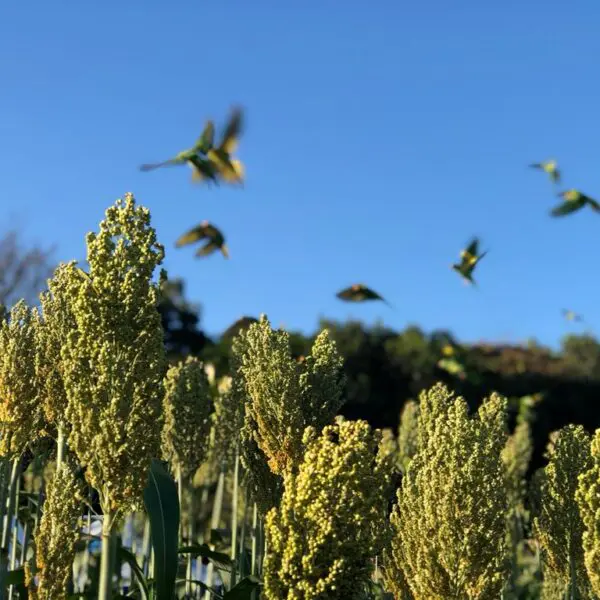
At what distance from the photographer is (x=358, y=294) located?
439 inches

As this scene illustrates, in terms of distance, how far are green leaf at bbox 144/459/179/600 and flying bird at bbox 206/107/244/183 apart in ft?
12.8

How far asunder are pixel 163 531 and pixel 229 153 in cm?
493

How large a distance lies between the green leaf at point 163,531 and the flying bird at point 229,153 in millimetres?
3898

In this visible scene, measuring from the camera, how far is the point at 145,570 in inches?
412

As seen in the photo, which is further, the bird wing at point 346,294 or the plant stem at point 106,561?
the bird wing at point 346,294

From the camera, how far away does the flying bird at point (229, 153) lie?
9.93 m

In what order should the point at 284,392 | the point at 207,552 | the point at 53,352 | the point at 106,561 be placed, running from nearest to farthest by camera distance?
1. the point at 106,561
2. the point at 284,392
3. the point at 53,352
4. the point at 207,552

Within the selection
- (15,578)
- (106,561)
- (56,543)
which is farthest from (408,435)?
(106,561)

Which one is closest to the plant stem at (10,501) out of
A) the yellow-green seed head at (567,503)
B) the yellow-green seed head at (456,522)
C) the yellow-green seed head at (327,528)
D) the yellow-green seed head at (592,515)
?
the yellow-green seed head at (327,528)

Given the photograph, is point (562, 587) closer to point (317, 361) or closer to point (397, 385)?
point (317, 361)

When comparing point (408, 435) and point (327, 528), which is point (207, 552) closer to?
point (327, 528)

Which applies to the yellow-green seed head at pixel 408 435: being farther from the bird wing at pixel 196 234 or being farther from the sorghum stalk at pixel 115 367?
the sorghum stalk at pixel 115 367

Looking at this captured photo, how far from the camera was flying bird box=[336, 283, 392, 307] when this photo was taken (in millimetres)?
11000

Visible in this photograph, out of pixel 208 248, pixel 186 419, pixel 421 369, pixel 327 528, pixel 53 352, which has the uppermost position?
pixel 421 369
